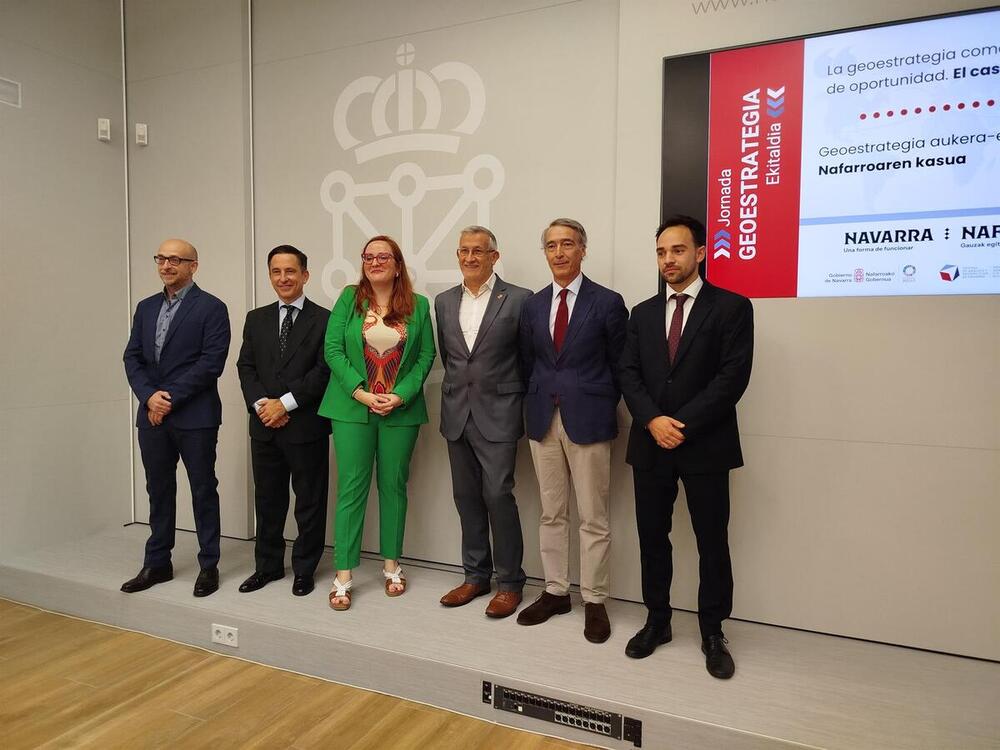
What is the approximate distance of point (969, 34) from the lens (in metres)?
2.65

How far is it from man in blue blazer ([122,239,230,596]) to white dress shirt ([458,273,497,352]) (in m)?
1.29

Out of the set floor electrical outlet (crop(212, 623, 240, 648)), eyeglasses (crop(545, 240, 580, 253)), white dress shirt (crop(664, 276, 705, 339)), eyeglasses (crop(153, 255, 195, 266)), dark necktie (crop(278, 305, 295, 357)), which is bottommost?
floor electrical outlet (crop(212, 623, 240, 648))

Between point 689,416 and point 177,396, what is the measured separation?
2459 mm

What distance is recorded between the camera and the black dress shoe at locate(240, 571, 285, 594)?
3.35 meters

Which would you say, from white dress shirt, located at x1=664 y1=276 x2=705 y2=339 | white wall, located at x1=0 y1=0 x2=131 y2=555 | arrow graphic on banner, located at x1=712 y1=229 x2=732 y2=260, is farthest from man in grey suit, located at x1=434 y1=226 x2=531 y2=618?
white wall, located at x1=0 y1=0 x2=131 y2=555

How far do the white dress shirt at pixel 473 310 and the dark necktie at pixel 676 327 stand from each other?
88 cm

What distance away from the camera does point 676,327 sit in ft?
8.64

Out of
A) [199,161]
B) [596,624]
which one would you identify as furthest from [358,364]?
[199,161]

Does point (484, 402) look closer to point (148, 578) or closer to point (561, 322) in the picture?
point (561, 322)

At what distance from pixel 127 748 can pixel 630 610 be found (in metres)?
2.12

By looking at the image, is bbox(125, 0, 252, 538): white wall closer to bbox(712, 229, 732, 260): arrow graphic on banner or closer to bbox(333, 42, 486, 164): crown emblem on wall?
bbox(333, 42, 486, 164): crown emblem on wall

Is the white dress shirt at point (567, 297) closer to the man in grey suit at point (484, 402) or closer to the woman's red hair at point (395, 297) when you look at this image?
the man in grey suit at point (484, 402)

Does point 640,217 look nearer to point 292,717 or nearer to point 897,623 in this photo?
point 897,623

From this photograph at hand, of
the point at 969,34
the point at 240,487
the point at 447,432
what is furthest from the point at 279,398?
the point at 969,34
